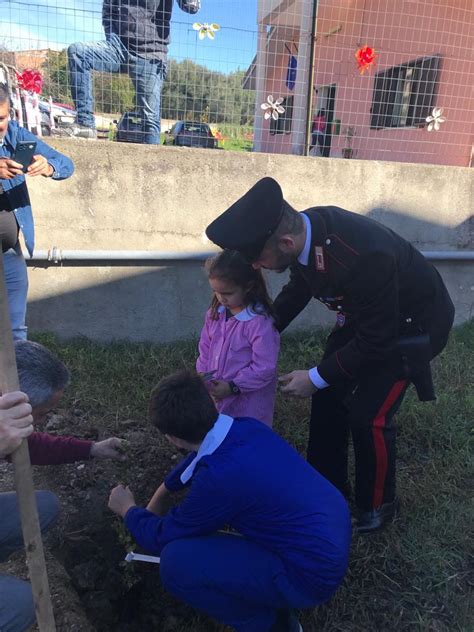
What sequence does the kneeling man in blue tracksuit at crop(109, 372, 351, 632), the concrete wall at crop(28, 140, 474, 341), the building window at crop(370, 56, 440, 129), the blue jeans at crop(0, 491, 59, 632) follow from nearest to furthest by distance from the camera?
1. the blue jeans at crop(0, 491, 59, 632)
2. the kneeling man in blue tracksuit at crop(109, 372, 351, 632)
3. the concrete wall at crop(28, 140, 474, 341)
4. the building window at crop(370, 56, 440, 129)

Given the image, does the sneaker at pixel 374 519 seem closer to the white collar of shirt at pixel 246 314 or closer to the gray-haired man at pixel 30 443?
the white collar of shirt at pixel 246 314

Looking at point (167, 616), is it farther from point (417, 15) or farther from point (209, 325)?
point (417, 15)

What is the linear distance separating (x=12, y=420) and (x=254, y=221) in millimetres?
1090

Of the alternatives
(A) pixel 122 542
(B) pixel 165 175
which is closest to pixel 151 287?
(B) pixel 165 175

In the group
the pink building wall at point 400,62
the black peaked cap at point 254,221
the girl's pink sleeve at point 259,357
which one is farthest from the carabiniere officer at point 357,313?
the pink building wall at point 400,62

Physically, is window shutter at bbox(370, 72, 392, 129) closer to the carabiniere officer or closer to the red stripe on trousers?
the carabiniere officer

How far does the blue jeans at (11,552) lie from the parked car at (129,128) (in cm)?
314

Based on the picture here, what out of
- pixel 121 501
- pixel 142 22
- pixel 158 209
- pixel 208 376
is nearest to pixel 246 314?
pixel 208 376

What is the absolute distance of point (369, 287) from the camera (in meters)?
2.14

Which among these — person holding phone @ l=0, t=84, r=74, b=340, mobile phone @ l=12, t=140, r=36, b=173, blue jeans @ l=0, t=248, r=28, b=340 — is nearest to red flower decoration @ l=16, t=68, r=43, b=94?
person holding phone @ l=0, t=84, r=74, b=340

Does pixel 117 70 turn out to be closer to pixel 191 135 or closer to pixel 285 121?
pixel 191 135

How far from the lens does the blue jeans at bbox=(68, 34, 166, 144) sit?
4.32 meters

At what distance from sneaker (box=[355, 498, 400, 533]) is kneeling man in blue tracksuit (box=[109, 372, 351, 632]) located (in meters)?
0.71

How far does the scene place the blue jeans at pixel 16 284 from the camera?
3.36m
